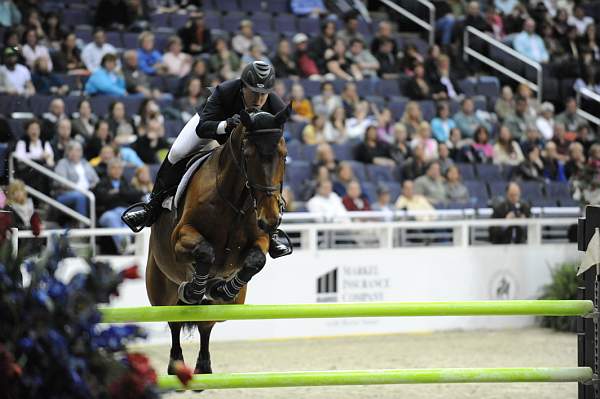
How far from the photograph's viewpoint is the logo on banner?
13.1 meters

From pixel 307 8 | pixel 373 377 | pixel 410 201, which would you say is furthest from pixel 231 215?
pixel 307 8

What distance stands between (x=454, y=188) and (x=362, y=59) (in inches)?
119

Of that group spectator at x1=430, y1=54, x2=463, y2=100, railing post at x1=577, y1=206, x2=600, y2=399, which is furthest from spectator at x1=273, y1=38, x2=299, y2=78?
railing post at x1=577, y1=206, x2=600, y2=399

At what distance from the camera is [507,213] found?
13.5 meters

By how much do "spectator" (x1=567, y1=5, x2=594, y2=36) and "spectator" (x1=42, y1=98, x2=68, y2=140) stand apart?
10.5 m

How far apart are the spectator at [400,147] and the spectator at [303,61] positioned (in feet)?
5.45

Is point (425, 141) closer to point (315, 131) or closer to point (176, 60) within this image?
point (315, 131)

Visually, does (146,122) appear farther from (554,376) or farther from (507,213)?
(554,376)

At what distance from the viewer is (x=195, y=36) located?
1484cm

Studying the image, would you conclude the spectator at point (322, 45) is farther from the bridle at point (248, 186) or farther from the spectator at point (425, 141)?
the bridle at point (248, 186)

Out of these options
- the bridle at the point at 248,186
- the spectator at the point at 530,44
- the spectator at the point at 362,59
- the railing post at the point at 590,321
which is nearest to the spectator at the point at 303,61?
the spectator at the point at 362,59

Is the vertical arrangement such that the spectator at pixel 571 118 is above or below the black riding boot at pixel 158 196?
above

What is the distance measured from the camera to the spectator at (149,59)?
46.9 ft

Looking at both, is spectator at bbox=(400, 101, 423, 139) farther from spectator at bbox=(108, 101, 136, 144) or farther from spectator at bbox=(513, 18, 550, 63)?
spectator at bbox=(513, 18, 550, 63)
